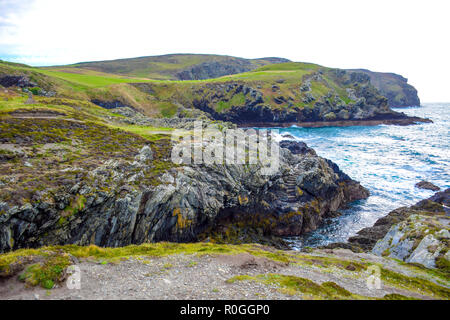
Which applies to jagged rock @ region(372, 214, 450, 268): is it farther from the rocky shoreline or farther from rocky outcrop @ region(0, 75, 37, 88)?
the rocky shoreline

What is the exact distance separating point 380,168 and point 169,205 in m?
55.7

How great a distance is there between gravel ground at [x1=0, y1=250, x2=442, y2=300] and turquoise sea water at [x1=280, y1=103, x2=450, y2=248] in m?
14.1

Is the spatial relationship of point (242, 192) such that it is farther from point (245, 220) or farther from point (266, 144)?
point (266, 144)

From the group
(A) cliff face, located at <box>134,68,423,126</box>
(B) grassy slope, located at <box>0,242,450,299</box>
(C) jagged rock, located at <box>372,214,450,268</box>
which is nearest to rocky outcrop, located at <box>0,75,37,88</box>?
(A) cliff face, located at <box>134,68,423,126</box>

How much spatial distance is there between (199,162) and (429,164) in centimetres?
6291

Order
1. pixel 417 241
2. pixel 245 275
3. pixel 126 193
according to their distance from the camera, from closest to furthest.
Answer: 1. pixel 245 275
2. pixel 126 193
3. pixel 417 241

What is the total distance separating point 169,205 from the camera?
23906 millimetres

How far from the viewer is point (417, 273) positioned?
18.4 metres

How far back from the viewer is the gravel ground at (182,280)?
434 inches

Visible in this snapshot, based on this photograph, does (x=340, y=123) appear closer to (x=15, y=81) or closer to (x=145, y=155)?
(x=145, y=155)

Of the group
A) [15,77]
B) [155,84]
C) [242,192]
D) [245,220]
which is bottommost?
[245,220]

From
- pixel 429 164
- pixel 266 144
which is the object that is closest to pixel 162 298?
pixel 266 144

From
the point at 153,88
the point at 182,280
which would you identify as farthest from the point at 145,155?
the point at 153,88

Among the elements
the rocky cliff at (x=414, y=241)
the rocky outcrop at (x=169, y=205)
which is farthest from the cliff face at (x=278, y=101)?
the rocky cliff at (x=414, y=241)
